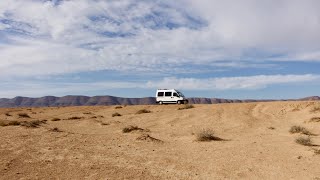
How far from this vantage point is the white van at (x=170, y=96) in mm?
53281

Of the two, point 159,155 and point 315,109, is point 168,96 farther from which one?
point 159,155

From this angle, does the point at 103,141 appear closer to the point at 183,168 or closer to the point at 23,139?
the point at 23,139

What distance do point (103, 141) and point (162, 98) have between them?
3547 centimetres

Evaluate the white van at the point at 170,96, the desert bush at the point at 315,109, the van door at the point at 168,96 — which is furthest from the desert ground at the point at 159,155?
the van door at the point at 168,96

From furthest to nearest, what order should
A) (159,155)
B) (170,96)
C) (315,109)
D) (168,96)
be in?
(168,96) < (170,96) < (315,109) < (159,155)

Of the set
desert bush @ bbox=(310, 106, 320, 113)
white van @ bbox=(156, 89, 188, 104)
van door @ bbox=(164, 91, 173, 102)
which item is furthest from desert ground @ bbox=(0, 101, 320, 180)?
van door @ bbox=(164, 91, 173, 102)

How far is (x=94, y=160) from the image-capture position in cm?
1413

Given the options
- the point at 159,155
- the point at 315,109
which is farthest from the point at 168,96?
the point at 159,155

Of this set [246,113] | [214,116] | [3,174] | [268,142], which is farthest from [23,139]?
[246,113]

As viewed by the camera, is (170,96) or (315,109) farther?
→ (170,96)

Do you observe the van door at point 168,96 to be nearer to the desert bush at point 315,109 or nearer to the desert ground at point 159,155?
the desert bush at point 315,109

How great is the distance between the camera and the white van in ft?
175

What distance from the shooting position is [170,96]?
53.7m

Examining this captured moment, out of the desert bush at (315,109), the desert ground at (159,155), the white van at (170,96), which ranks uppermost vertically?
the white van at (170,96)
